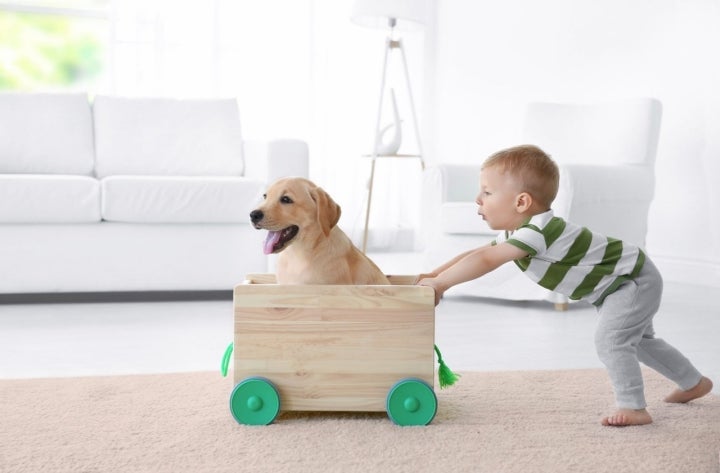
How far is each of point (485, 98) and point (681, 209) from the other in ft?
5.83

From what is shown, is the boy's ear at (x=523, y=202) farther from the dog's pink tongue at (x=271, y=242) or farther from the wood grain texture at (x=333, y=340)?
the dog's pink tongue at (x=271, y=242)

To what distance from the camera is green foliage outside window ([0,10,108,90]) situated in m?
6.23

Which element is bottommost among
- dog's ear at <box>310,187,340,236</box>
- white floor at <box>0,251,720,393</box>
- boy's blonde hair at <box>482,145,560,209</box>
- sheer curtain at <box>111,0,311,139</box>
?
white floor at <box>0,251,720,393</box>

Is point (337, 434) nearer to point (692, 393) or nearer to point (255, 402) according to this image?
point (255, 402)

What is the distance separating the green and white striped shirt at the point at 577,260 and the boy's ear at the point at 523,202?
0.03m

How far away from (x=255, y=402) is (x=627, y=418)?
717 millimetres

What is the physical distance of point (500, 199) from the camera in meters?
1.67

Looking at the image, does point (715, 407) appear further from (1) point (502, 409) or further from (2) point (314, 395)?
(2) point (314, 395)

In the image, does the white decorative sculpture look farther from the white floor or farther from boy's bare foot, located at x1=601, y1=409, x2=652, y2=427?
boy's bare foot, located at x1=601, y1=409, x2=652, y2=427

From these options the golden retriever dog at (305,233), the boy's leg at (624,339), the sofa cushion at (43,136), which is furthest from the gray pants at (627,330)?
the sofa cushion at (43,136)

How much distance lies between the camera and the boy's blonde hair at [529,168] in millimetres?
1646

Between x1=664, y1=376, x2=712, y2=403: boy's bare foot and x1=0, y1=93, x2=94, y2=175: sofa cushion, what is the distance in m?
2.85

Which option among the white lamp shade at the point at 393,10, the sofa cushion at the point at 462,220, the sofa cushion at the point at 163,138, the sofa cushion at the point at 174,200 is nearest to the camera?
the sofa cushion at the point at 174,200

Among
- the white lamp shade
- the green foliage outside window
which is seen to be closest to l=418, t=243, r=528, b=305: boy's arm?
the white lamp shade
